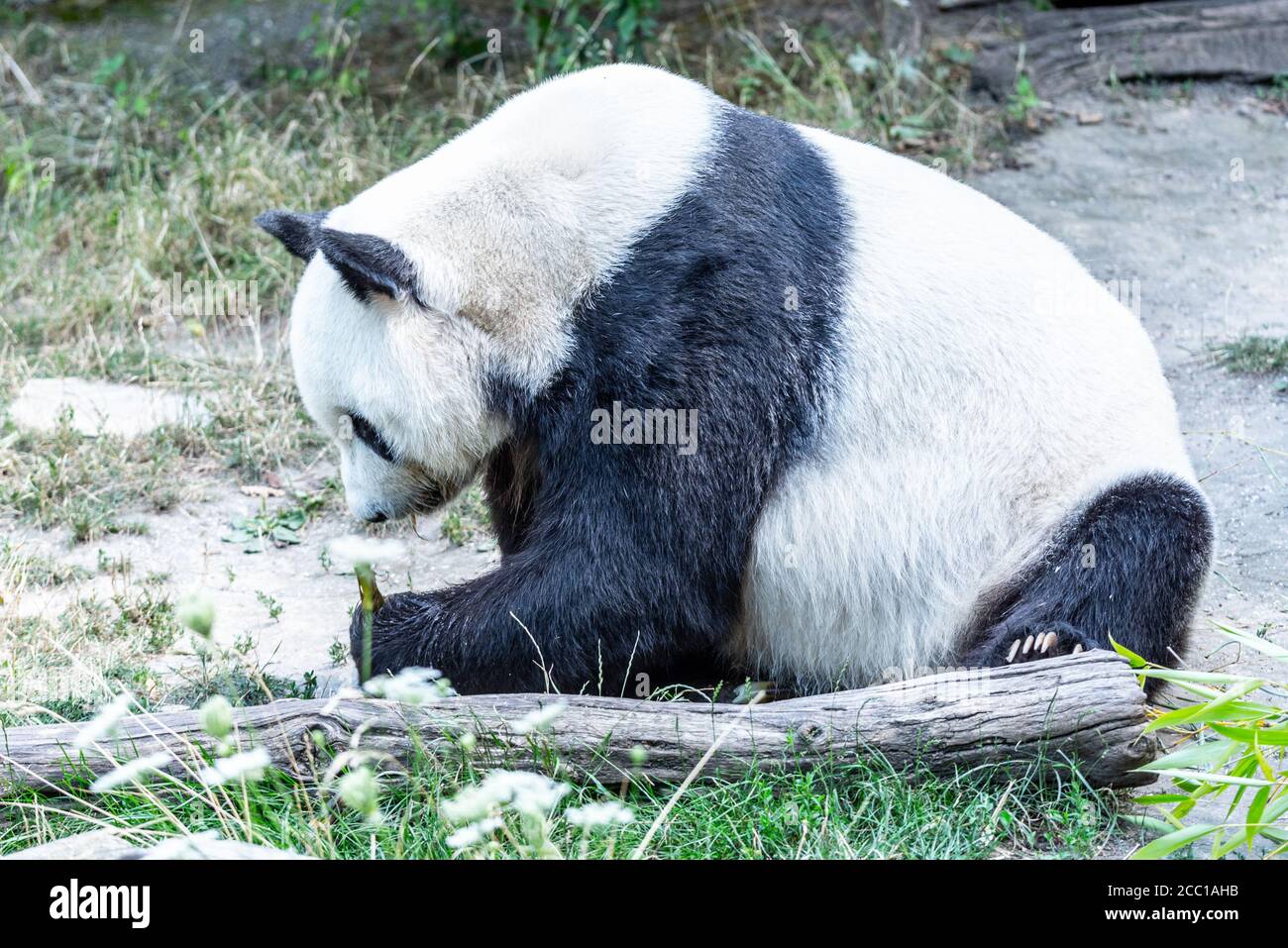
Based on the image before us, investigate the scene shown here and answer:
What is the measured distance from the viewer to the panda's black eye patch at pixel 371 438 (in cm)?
412

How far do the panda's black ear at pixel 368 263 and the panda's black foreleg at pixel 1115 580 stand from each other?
78.3 inches

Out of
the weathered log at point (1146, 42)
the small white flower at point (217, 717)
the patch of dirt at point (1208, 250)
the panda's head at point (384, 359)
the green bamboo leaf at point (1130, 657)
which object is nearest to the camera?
the small white flower at point (217, 717)

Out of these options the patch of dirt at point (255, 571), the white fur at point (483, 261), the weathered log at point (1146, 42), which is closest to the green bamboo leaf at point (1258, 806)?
the white fur at point (483, 261)

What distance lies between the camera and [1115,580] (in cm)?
402

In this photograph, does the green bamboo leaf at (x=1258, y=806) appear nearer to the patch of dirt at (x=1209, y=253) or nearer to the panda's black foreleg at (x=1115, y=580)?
the panda's black foreleg at (x=1115, y=580)

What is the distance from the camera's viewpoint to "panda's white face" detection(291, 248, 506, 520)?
3.94 meters

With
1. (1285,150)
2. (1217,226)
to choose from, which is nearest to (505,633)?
(1217,226)

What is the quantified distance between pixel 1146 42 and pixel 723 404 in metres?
6.46

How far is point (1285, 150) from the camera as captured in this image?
8.39 meters

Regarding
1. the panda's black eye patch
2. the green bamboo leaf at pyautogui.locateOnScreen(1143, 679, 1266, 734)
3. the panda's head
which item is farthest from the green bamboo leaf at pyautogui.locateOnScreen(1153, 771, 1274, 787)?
the panda's black eye patch

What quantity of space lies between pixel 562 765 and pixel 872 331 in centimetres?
158
